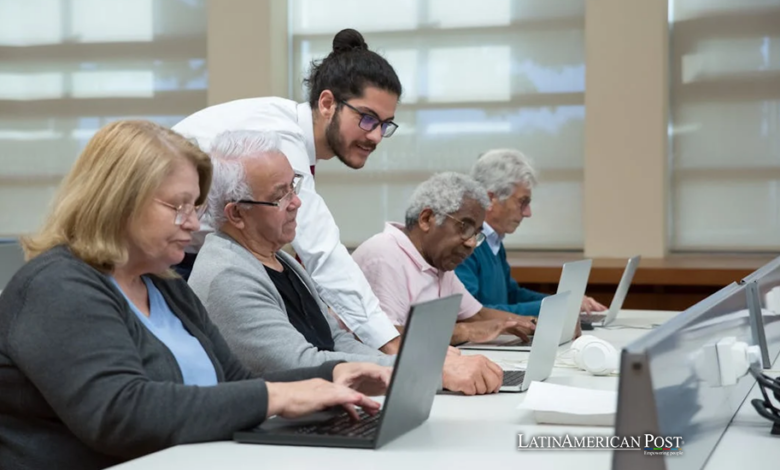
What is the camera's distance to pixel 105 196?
1578 mm

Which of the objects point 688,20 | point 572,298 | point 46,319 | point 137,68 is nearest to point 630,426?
point 46,319

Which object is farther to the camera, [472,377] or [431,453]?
[472,377]

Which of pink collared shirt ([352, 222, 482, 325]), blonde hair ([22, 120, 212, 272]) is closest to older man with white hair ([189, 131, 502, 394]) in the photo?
blonde hair ([22, 120, 212, 272])

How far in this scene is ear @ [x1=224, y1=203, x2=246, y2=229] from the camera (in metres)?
2.21

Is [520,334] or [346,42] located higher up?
[346,42]

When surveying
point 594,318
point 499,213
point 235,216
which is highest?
point 235,216

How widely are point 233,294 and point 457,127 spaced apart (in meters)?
4.03

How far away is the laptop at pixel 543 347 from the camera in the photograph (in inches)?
79.7

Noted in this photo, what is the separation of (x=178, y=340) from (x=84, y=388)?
0.31 metres

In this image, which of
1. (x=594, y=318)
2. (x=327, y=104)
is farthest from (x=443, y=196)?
(x=594, y=318)

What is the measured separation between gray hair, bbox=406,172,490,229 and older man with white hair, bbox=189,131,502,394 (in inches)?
35.1

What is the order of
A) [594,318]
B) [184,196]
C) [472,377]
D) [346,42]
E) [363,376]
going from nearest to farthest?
[184,196], [363,376], [472,377], [346,42], [594,318]

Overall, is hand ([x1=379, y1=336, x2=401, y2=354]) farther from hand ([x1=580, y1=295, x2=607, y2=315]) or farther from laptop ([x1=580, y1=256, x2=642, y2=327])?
hand ([x1=580, y1=295, x2=607, y2=315])

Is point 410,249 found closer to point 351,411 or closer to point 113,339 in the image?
point 351,411
